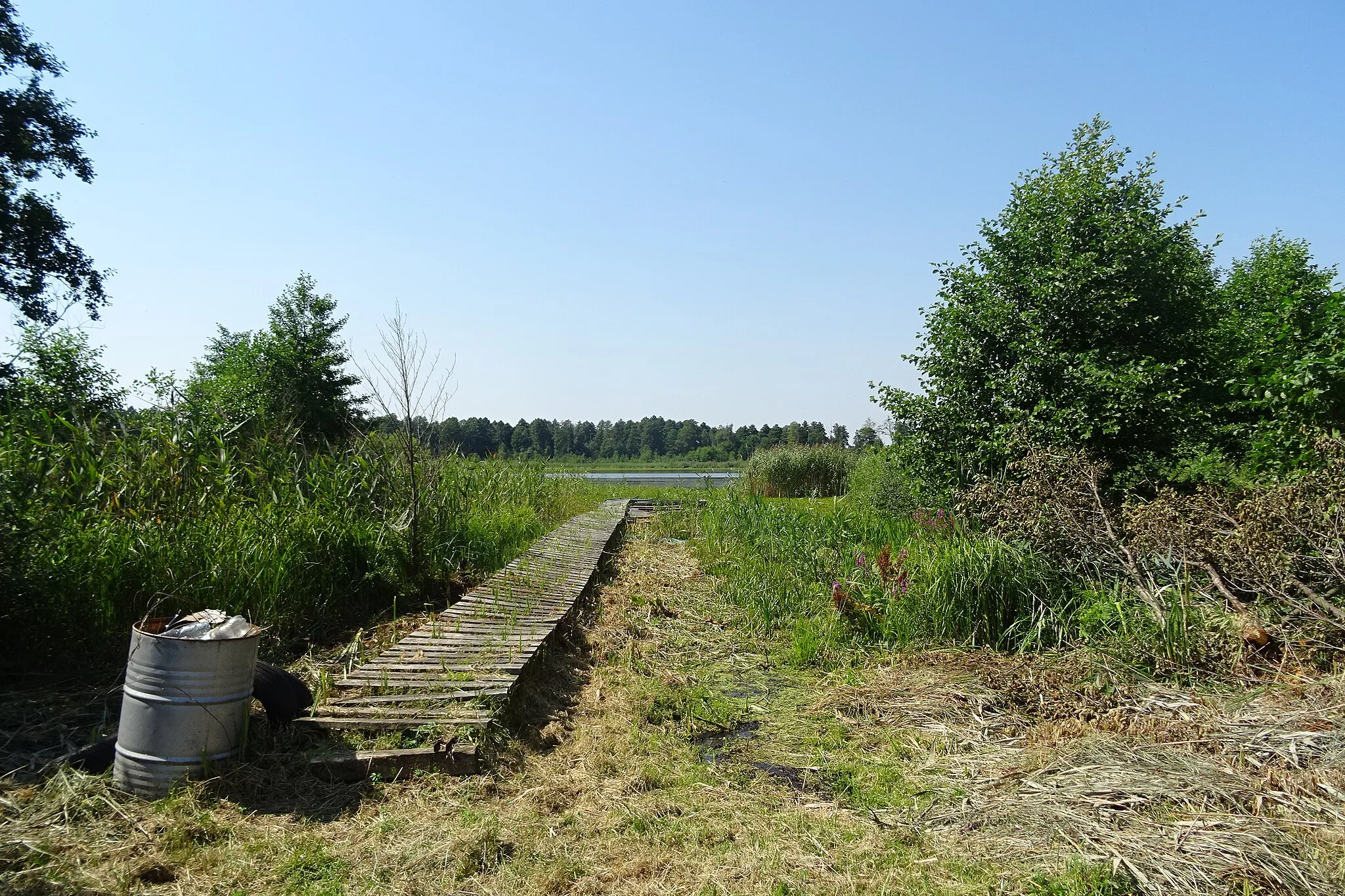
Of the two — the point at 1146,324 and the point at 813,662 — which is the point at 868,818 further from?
the point at 1146,324

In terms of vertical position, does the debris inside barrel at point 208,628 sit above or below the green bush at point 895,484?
below

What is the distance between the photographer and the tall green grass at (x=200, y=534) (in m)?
4.66

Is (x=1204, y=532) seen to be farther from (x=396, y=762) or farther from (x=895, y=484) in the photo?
(x=895, y=484)

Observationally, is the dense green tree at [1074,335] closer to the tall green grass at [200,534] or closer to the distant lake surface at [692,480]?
the tall green grass at [200,534]

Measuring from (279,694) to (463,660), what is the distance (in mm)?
1259

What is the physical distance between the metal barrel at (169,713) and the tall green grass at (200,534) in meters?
0.98

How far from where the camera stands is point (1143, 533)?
5.36 m

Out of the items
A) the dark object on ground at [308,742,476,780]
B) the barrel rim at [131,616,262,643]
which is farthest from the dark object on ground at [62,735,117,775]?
the dark object on ground at [308,742,476,780]

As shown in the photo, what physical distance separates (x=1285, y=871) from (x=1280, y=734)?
1081 mm

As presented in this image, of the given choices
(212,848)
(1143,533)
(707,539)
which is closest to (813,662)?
(1143,533)

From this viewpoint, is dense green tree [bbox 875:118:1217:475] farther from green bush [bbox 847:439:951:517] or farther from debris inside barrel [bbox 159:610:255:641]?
debris inside barrel [bbox 159:610:255:641]

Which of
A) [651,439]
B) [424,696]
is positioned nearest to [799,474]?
[424,696]

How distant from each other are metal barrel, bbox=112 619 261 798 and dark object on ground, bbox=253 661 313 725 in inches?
12.3

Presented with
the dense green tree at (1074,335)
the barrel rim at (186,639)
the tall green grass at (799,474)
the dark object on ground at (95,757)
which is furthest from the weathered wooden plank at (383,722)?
the tall green grass at (799,474)
